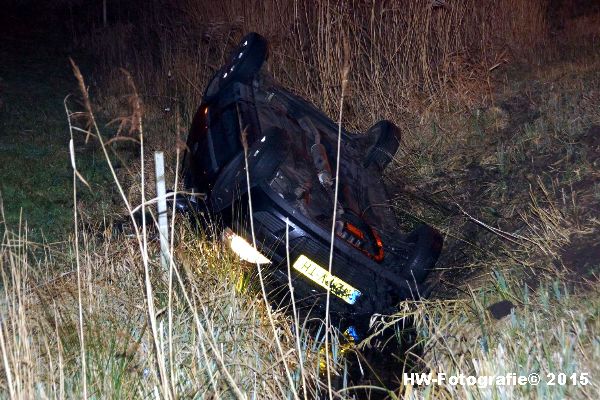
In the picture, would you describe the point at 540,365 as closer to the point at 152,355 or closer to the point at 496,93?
the point at 152,355

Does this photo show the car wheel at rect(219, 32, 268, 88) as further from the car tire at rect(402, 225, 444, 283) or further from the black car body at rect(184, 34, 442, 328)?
the car tire at rect(402, 225, 444, 283)

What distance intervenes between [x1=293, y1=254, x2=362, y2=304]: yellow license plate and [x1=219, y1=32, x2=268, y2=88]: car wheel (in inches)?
87.5

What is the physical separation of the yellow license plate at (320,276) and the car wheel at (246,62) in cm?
222

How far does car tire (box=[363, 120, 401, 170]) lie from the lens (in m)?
7.30

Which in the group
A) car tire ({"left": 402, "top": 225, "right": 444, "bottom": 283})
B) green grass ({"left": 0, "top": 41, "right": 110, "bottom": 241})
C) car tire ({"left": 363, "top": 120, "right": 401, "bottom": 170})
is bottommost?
green grass ({"left": 0, "top": 41, "right": 110, "bottom": 241})

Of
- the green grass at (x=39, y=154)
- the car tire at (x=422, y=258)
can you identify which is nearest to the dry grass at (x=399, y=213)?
the car tire at (x=422, y=258)

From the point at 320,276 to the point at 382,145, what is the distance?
2327 millimetres

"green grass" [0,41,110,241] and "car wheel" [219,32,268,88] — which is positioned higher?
"car wheel" [219,32,268,88]

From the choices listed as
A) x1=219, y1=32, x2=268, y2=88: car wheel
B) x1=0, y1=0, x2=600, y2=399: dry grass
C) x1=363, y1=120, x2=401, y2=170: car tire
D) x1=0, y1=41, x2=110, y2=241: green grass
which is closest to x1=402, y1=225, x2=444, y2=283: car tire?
x1=0, y1=0, x2=600, y2=399: dry grass

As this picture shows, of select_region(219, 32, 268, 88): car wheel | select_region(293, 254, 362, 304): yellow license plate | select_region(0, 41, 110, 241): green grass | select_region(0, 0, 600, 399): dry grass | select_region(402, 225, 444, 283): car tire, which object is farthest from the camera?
select_region(0, 41, 110, 241): green grass

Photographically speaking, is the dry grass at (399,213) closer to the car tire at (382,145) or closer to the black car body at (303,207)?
the black car body at (303,207)

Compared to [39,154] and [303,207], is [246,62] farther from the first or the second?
[39,154]

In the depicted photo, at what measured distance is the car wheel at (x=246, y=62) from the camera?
280 inches

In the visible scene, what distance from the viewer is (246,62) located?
7.18 metres
